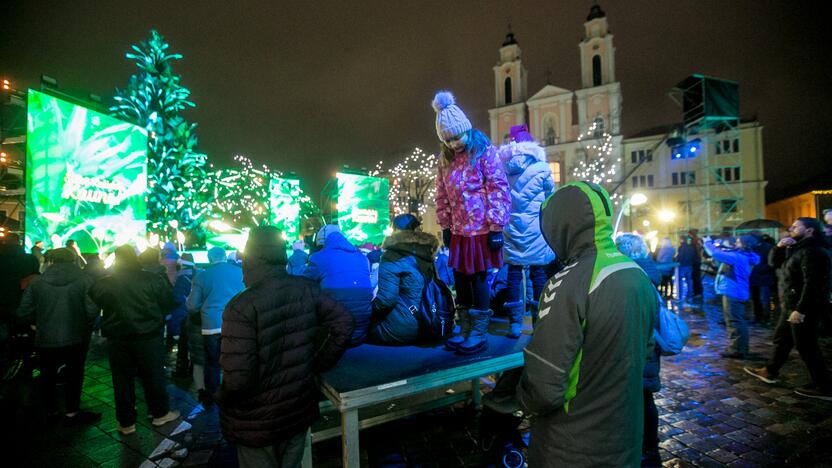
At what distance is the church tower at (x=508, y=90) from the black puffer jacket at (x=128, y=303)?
2198 inches

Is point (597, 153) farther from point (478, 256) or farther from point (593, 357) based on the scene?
point (593, 357)

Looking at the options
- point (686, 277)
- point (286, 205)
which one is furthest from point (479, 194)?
point (286, 205)

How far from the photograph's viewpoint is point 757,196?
149 feet

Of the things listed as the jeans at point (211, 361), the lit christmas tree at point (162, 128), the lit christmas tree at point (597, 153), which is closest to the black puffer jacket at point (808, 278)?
the jeans at point (211, 361)

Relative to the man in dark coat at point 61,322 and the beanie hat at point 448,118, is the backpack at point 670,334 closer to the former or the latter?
the beanie hat at point 448,118

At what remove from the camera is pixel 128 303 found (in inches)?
192

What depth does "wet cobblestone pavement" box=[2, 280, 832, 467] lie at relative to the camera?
3979 mm

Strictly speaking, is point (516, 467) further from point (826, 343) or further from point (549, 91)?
point (549, 91)

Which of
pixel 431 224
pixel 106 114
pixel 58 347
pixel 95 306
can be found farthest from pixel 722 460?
pixel 431 224

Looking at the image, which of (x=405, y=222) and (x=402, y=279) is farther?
(x=405, y=222)

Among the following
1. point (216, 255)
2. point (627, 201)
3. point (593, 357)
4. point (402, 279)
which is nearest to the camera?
point (593, 357)

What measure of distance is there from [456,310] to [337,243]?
1.55 meters

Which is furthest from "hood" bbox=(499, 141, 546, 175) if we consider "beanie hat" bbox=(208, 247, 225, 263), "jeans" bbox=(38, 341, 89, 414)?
"jeans" bbox=(38, 341, 89, 414)

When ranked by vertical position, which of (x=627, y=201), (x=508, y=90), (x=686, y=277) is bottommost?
(x=686, y=277)
